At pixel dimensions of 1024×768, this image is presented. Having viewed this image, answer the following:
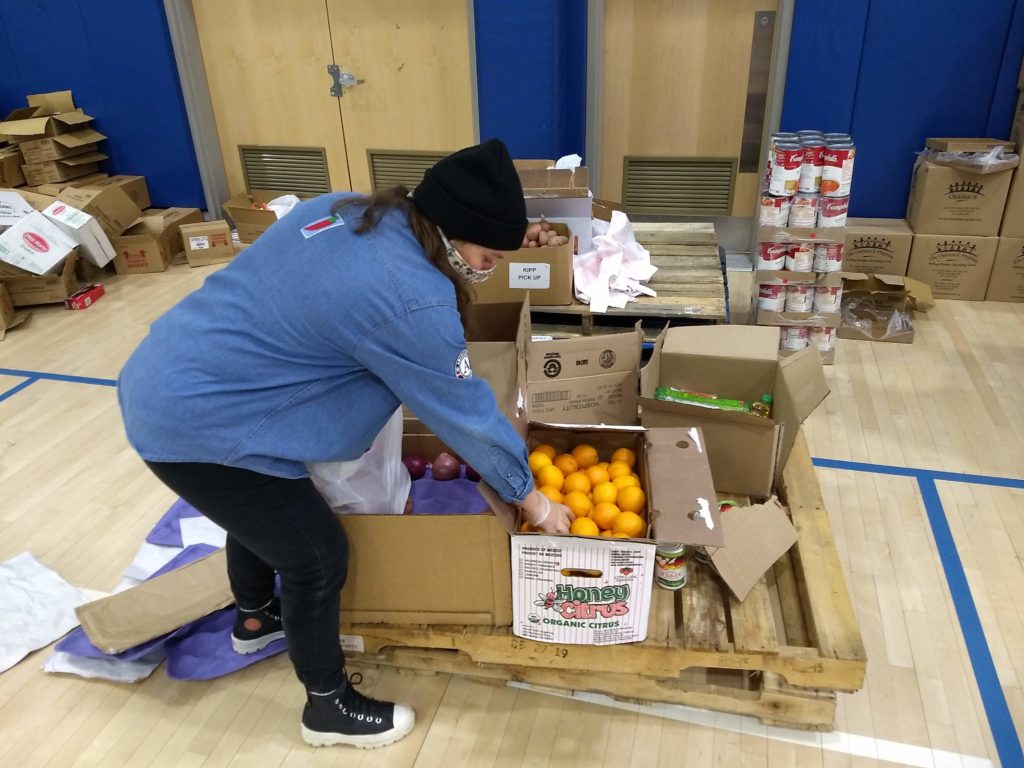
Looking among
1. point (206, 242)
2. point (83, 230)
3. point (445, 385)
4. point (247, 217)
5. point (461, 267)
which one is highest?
point (461, 267)

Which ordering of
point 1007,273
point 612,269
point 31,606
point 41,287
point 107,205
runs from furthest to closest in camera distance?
point 107,205 < point 41,287 < point 1007,273 < point 612,269 < point 31,606

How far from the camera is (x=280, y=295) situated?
1.39 meters

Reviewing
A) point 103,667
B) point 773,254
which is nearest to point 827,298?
point 773,254

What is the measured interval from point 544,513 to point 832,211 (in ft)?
8.29

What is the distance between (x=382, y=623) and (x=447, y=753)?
13.7 inches

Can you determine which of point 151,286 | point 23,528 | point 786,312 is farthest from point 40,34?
point 786,312

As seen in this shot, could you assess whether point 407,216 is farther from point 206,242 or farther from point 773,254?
point 206,242

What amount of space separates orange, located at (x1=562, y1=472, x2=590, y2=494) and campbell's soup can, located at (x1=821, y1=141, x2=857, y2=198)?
7.33ft

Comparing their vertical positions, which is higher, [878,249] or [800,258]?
[800,258]

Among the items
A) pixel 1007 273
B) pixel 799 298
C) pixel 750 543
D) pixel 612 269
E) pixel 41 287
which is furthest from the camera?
pixel 41 287

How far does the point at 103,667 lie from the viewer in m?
2.13

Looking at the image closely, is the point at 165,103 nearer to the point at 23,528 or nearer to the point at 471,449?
the point at 23,528

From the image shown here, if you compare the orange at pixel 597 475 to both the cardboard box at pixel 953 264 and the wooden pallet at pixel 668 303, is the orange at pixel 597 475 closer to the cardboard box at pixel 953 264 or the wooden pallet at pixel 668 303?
the wooden pallet at pixel 668 303

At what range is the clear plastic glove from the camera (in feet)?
5.44
